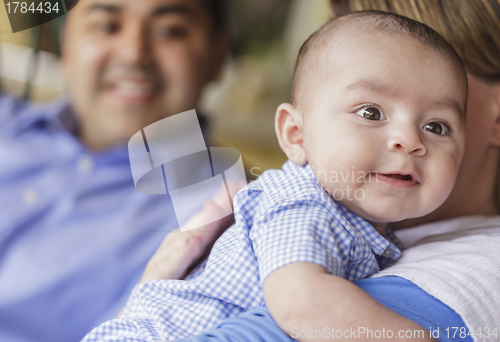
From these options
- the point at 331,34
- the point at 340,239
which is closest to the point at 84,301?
the point at 340,239

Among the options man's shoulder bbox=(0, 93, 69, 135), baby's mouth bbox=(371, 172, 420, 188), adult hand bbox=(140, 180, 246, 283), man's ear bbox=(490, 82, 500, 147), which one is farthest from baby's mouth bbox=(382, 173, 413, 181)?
man's shoulder bbox=(0, 93, 69, 135)

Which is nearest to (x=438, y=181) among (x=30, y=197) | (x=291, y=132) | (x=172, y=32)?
(x=291, y=132)

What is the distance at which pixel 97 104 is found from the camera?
97cm

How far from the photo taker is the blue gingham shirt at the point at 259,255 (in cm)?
48

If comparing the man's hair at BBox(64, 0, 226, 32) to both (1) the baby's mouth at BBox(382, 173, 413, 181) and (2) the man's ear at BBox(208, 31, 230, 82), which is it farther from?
(1) the baby's mouth at BBox(382, 173, 413, 181)

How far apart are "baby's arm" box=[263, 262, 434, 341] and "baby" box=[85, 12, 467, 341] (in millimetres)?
47

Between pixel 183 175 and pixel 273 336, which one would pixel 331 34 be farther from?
pixel 273 336

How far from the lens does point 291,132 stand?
65 centimetres

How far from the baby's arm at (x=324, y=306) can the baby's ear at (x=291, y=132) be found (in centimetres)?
23

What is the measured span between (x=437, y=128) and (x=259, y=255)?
0.34 metres

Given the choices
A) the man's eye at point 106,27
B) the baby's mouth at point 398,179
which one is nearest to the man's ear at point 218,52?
the man's eye at point 106,27

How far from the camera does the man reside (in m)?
0.83

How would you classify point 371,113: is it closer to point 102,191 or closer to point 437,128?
point 437,128

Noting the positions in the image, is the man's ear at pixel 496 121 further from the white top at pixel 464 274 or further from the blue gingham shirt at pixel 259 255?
the blue gingham shirt at pixel 259 255
